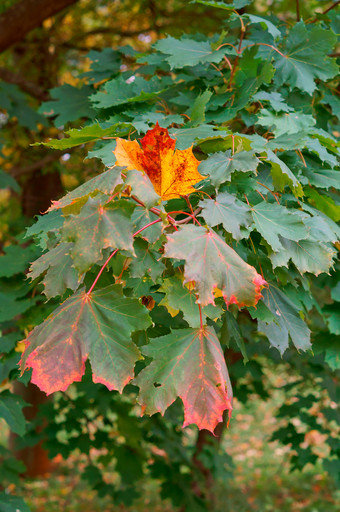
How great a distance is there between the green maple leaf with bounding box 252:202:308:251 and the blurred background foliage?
0.56 metres

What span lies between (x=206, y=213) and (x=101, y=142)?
68cm

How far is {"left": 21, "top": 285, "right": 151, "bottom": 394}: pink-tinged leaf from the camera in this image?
3.59 ft

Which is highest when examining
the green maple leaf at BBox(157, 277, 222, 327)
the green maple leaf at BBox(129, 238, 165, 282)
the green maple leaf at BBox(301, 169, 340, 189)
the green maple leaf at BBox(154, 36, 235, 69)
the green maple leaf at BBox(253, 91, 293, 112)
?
the green maple leaf at BBox(154, 36, 235, 69)

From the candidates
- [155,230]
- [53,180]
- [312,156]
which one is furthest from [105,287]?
[53,180]

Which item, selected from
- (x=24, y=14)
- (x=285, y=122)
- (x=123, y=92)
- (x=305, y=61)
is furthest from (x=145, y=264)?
(x=24, y=14)

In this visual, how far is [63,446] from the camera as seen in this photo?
3.62 metres

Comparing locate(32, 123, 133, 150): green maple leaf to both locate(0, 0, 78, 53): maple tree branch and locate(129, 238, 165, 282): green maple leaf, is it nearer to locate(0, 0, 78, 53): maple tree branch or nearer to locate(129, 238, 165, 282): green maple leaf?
locate(129, 238, 165, 282): green maple leaf

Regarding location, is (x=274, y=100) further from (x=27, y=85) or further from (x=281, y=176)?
(x=27, y=85)

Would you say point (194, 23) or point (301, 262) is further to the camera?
point (194, 23)


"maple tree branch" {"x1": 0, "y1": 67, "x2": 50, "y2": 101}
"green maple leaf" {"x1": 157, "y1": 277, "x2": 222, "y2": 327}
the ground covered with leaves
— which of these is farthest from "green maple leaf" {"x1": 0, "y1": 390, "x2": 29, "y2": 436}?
the ground covered with leaves

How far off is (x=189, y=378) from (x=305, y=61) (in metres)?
1.39

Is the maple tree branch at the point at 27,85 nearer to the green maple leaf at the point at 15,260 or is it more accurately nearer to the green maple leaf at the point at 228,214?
the green maple leaf at the point at 15,260

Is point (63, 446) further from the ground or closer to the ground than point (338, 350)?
closer to the ground

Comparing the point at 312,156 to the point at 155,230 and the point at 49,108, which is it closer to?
the point at 155,230
